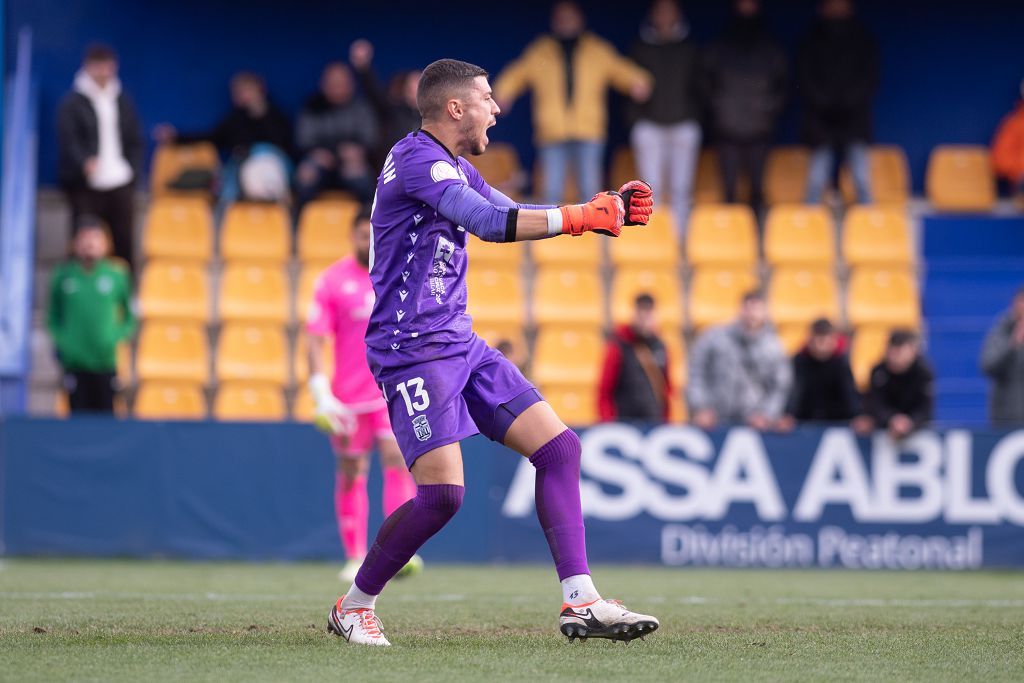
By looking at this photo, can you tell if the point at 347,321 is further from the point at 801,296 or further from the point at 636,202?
the point at 801,296

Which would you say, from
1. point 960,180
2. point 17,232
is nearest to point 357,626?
point 17,232

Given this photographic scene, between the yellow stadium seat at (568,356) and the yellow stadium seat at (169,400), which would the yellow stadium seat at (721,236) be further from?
the yellow stadium seat at (169,400)

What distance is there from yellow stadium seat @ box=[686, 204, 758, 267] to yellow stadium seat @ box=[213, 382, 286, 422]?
13.7ft

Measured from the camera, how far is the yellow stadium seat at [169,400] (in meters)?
12.6

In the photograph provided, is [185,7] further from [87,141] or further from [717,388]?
[717,388]

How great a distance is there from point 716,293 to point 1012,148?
3.60 m

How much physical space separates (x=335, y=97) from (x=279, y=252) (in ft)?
5.39

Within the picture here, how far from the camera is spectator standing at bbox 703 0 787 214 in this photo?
46.6 ft

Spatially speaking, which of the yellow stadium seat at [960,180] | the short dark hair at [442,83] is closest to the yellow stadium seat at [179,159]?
the yellow stadium seat at [960,180]

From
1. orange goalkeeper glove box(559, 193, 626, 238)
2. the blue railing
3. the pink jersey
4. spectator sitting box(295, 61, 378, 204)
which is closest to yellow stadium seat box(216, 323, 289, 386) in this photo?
the blue railing

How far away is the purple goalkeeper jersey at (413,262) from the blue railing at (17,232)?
23.2 feet

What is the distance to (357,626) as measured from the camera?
5594mm

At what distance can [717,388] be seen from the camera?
11.7 metres

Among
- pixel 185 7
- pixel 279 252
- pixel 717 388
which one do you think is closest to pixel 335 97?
pixel 279 252
